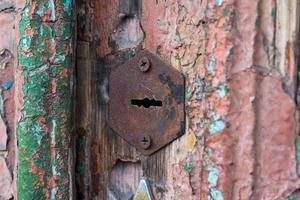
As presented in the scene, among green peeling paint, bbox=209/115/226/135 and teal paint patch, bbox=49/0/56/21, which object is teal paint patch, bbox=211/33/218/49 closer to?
green peeling paint, bbox=209/115/226/135

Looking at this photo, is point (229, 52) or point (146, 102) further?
point (146, 102)

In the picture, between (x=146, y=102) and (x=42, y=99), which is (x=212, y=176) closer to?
(x=146, y=102)

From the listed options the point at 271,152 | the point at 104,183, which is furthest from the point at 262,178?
the point at 104,183

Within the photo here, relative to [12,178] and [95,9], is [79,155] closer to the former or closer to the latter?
[12,178]

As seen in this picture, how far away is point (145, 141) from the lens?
0.70 meters

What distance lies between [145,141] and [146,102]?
6cm

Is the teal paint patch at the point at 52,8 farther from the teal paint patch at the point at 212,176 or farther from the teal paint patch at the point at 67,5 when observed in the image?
the teal paint patch at the point at 212,176

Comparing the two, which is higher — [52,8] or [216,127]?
[52,8]

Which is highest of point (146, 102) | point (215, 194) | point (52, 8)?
point (52, 8)

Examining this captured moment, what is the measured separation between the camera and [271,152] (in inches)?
23.3

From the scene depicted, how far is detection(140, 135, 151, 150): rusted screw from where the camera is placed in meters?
0.69

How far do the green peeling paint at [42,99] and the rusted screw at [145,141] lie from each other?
0.38ft

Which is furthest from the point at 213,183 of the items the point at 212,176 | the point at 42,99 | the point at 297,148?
the point at 42,99

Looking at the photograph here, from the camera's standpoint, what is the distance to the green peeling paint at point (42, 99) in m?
0.69
